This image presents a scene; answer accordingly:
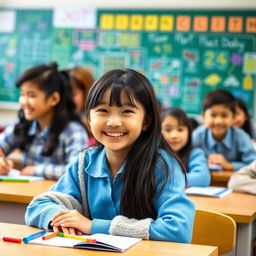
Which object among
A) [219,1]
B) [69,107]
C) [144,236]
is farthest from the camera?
[219,1]

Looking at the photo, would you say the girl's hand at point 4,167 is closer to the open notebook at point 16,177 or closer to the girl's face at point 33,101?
the open notebook at point 16,177

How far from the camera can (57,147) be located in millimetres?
3535

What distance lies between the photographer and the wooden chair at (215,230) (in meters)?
2.09

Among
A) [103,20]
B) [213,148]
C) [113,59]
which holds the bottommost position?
[213,148]

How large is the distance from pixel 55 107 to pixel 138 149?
1.67m

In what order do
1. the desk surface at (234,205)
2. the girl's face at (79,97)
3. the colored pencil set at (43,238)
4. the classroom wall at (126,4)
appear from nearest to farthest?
→ the colored pencil set at (43,238), the desk surface at (234,205), the girl's face at (79,97), the classroom wall at (126,4)

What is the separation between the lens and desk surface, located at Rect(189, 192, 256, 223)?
244 centimetres

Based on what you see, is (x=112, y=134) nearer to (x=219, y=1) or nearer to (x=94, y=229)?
(x=94, y=229)

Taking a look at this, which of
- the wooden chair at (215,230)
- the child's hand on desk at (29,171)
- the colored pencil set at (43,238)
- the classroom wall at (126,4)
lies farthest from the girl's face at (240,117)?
the colored pencil set at (43,238)

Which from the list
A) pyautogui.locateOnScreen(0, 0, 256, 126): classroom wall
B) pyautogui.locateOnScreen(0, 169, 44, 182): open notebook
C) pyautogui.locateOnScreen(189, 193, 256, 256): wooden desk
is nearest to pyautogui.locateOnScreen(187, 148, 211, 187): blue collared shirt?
pyautogui.locateOnScreen(189, 193, 256, 256): wooden desk

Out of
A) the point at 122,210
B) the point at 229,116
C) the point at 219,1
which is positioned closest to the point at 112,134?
the point at 122,210

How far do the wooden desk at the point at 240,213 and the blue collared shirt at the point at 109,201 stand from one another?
60 cm

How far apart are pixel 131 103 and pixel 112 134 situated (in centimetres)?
12

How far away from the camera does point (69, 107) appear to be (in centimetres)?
365
